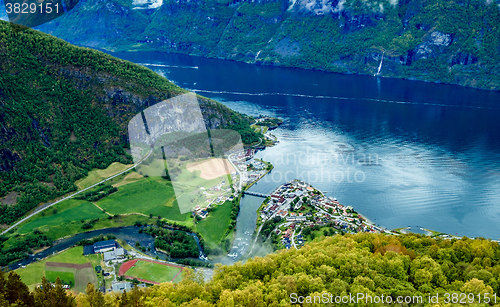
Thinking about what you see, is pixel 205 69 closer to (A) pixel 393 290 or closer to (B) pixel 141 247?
(B) pixel 141 247

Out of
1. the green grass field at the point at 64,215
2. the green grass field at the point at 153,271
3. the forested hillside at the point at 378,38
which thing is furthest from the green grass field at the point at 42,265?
Result: the forested hillside at the point at 378,38

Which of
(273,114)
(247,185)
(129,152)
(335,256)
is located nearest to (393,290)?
(335,256)

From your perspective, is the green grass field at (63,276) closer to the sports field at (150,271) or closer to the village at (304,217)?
the sports field at (150,271)

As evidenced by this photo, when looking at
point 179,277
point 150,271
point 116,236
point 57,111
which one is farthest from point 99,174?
point 179,277

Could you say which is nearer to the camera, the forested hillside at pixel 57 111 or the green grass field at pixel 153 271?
the green grass field at pixel 153 271

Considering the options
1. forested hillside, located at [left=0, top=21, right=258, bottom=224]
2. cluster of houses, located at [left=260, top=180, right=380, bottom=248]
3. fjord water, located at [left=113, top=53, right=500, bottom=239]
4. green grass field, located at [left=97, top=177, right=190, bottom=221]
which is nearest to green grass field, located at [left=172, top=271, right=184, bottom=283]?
green grass field, located at [left=97, top=177, right=190, bottom=221]

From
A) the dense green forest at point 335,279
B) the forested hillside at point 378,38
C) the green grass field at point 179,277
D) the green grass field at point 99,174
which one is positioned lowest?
the green grass field at point 179,277
